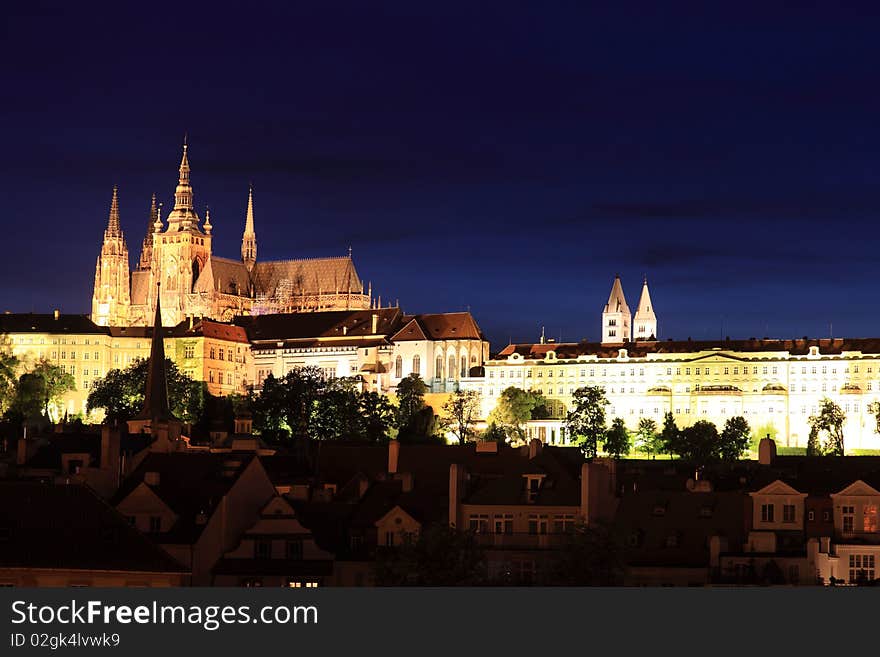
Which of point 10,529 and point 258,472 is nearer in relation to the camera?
point 10,529

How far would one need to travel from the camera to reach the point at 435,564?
64312mm

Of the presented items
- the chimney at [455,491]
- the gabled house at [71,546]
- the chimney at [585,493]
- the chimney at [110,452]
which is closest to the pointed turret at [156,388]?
the chimney at [110,452]

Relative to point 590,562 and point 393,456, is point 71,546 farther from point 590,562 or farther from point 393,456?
point 393,456

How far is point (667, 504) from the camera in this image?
251 feet

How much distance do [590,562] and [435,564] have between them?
15.3 ft

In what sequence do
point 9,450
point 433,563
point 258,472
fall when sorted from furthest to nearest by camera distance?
1. point 9,450
2. point 258,472
3. point 433,563

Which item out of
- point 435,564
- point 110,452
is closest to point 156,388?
point 110,452

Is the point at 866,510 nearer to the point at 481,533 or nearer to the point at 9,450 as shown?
the point at 481,533

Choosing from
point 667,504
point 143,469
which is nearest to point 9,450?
point 143,469

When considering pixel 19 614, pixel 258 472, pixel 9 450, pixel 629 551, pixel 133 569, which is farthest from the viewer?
pixel 9 450

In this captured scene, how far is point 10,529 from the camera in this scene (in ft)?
198

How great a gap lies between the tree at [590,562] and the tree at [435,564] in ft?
8.25

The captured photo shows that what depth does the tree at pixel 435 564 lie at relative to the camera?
63731 mm

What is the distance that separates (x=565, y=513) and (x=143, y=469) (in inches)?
605
